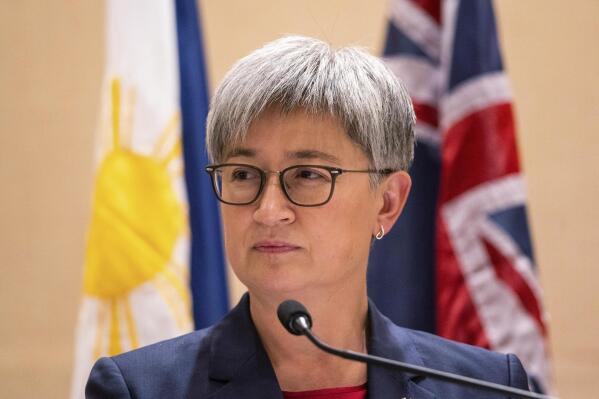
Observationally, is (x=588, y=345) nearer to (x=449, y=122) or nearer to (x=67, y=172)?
(x=449, y=122)

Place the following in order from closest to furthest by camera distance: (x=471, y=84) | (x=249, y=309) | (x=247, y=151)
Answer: (x=247, y=151), (x=249, y=309), (x=471, y=84)

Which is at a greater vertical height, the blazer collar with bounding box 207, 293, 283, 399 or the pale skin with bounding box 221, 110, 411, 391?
the pale skin with bounding box 221, 110, 411, 391

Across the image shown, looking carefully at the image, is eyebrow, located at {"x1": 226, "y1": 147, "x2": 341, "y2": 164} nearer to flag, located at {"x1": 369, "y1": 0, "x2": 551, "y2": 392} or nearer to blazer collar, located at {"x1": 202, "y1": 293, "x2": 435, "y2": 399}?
blazer collar, located at {"x1": 202, "y1": 293, "x2": 435, "y2": 399}

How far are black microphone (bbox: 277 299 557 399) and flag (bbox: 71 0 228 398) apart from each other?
1367mm

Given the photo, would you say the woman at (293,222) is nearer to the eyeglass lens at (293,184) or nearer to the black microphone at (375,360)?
the eyeglass lens at (293,184)

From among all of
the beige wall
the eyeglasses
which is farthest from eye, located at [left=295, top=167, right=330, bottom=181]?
the beige wall

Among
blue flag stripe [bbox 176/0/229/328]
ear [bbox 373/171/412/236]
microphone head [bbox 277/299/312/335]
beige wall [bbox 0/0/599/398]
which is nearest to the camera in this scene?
microphone head [bbox 277/299/312/335]

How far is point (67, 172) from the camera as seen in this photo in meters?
4.12

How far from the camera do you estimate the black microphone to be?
146 cm

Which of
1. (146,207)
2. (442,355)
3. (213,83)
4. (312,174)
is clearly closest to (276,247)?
(312,174)

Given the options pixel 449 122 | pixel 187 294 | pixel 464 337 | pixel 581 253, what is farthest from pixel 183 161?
pixel 581 253

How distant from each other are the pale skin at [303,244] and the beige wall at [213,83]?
89.7 inches

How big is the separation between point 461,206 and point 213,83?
5.05ft

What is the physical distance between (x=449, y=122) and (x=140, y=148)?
1030 millimetres
